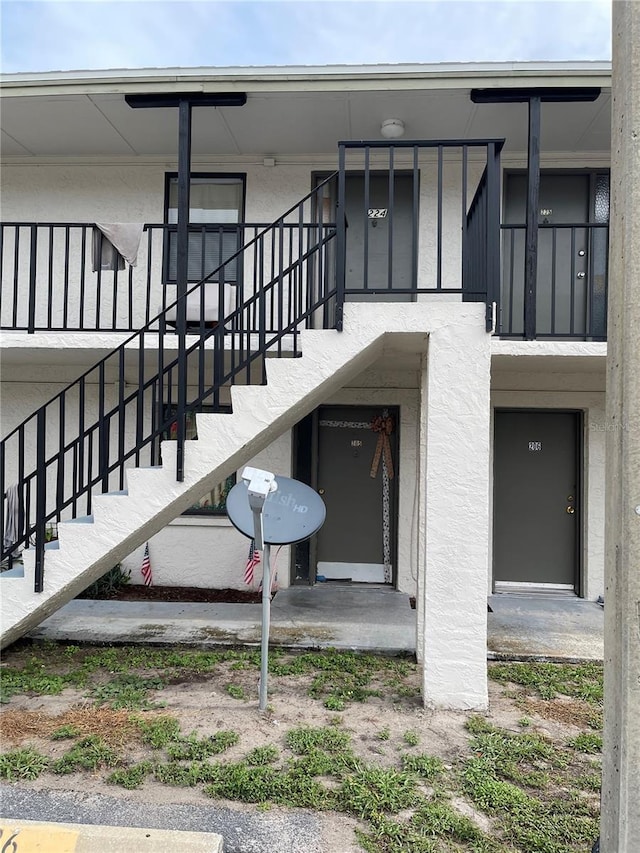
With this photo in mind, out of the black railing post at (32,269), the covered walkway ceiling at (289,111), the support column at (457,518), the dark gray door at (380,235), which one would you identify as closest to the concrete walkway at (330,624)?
the support column at (457,518)

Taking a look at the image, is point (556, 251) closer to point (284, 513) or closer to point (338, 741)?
point (284, 513)

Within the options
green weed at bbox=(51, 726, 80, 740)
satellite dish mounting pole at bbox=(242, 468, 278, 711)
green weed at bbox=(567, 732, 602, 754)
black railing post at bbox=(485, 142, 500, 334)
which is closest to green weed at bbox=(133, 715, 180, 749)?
green weed at bbox=(51, 726, 80, 740)

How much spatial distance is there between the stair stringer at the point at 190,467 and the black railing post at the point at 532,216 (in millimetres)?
1581

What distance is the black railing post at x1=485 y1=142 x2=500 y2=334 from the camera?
3.86m

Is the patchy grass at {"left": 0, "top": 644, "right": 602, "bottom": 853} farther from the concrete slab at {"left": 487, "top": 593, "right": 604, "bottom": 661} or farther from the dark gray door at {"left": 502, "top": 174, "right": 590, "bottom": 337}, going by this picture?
the dark gray door at {"left": 502, "top": 174, "right": 590, "bottom": 337}

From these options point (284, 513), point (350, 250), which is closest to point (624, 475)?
point (284, 513)

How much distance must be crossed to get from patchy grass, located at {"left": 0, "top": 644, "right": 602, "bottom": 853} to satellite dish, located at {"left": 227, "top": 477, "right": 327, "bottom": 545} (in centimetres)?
115

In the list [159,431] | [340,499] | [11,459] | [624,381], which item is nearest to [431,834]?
[624,381]

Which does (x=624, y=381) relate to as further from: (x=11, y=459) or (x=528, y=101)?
(x=11, y=459)

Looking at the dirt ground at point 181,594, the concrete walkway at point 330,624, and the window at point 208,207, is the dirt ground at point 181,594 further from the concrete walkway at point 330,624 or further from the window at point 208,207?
the window at point 208,207

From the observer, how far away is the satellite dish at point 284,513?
4.02 metres

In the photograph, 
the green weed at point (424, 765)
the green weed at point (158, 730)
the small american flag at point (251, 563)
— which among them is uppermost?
the small american flag at point (251, 563)

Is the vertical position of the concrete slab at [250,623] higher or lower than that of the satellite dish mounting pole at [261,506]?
lower

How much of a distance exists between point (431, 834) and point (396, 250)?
5.64 metres
